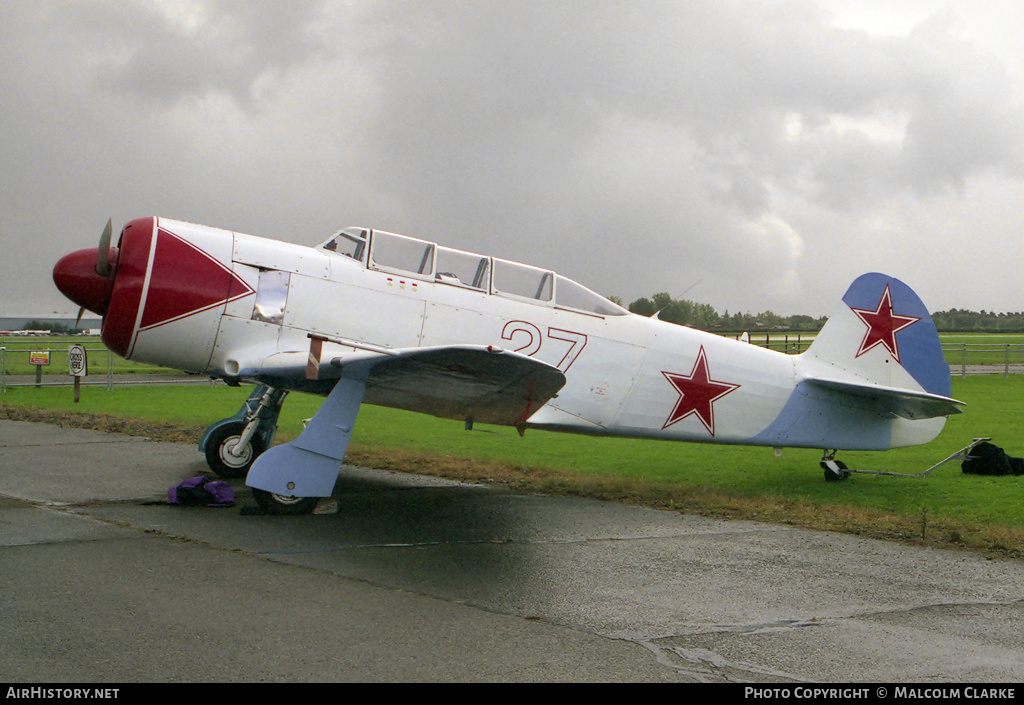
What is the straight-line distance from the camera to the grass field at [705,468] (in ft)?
26.2

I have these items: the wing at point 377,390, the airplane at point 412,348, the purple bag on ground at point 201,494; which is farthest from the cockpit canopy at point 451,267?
the purple bag on ground at point 201,494

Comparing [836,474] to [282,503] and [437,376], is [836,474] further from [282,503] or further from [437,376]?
[282,503]

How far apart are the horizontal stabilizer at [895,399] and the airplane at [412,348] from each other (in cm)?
2

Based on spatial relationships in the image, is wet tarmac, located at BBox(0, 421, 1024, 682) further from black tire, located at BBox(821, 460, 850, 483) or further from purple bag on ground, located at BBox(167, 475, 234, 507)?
black tire, located at BBox(821, 460, 850, 483)

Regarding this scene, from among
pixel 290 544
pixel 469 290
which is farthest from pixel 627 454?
pixel 290 544

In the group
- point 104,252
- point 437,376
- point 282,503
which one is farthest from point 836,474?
point 104,252

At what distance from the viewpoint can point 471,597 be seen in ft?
16.4

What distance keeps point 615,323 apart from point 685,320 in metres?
5.67

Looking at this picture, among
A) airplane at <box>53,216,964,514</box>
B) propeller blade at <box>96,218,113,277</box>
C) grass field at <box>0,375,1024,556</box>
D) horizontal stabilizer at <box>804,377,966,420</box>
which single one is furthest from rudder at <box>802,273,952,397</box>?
propeller blade at <box>96,218,113,277</box>

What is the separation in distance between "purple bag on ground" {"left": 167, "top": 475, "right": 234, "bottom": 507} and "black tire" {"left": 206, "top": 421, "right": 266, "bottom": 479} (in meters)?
1.69

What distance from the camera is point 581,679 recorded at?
11.9 ft

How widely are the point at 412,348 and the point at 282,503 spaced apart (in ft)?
5.87

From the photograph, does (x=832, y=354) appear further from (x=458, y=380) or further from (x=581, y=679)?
(x=581, y=679)

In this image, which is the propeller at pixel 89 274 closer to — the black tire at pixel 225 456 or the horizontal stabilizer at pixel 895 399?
the black tire at pixel 225 456
